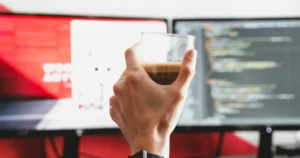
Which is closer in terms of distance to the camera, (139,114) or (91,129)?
(139,114)

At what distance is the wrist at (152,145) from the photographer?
73 centimetres

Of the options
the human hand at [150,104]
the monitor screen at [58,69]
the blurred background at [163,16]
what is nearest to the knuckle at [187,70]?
the human hand at [150,104]

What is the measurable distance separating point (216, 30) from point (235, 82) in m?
0.17

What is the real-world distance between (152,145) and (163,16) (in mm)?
849

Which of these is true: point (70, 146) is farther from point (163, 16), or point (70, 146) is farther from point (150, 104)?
point (150, 104)

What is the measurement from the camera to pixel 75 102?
1296mm

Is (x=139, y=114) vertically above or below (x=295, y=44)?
below

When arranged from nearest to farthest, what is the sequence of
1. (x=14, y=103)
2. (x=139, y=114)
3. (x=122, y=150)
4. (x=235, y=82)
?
1. (x=139, y=114)
2. (x=14, y=103)
3. (x=235, y=82)
4. (x=122, y=150)

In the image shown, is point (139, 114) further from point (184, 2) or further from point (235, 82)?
point (184, 2)

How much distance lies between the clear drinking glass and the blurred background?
0.63 meters

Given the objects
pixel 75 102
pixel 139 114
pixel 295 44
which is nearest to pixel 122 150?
pixel 75 102

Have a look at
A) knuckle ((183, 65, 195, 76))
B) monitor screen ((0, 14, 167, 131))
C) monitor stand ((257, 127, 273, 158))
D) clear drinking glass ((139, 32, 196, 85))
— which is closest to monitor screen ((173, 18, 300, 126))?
monitor stand ((257, 127, 273, 158))

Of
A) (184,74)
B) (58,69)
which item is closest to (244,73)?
(58,69)

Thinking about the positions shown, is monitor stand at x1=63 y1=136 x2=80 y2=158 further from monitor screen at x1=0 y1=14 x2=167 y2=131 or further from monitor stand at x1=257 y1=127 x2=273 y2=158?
monitor stand at x1=257 y1=127 x2=273 y2=158
